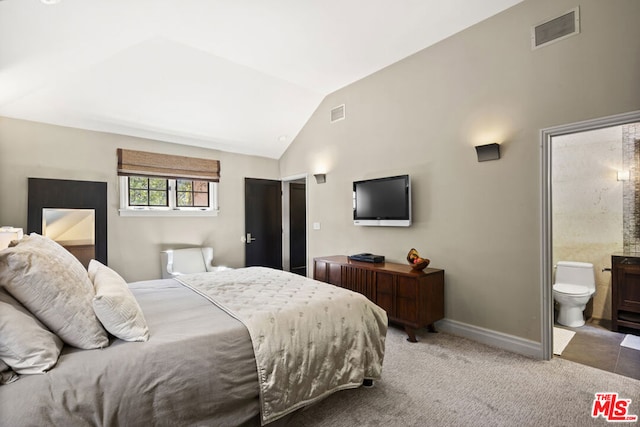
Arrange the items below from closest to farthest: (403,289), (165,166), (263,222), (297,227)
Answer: (403,289) → (165,166) → (263,222) → (297,227)

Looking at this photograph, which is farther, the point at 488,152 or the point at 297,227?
the point at 297,227

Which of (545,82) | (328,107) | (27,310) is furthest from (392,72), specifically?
(27,310)

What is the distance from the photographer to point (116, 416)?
126 centimetres

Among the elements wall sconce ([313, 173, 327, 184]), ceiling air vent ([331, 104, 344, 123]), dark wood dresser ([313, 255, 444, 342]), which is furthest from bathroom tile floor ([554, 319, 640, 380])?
ceiling air vent ([331, 104, 344, 123])

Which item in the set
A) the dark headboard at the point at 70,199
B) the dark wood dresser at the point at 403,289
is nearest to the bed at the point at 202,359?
the dark wood dresser at the point at 403,289

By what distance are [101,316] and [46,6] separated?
232cm

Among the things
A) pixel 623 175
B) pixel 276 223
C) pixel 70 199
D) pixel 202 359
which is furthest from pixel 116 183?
pixel 623 175

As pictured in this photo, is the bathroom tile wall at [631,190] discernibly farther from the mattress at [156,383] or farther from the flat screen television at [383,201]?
the mattress at [156,383]

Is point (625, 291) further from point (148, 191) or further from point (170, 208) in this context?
point (148, 191)

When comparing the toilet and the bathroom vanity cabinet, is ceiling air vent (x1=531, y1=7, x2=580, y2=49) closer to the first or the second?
the bathroom vanity cabinet

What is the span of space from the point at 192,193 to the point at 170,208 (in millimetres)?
428

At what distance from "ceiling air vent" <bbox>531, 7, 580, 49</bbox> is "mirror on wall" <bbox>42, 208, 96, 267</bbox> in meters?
5.27

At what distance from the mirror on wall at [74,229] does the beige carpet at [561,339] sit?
538 centimetres

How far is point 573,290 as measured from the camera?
139 inches
